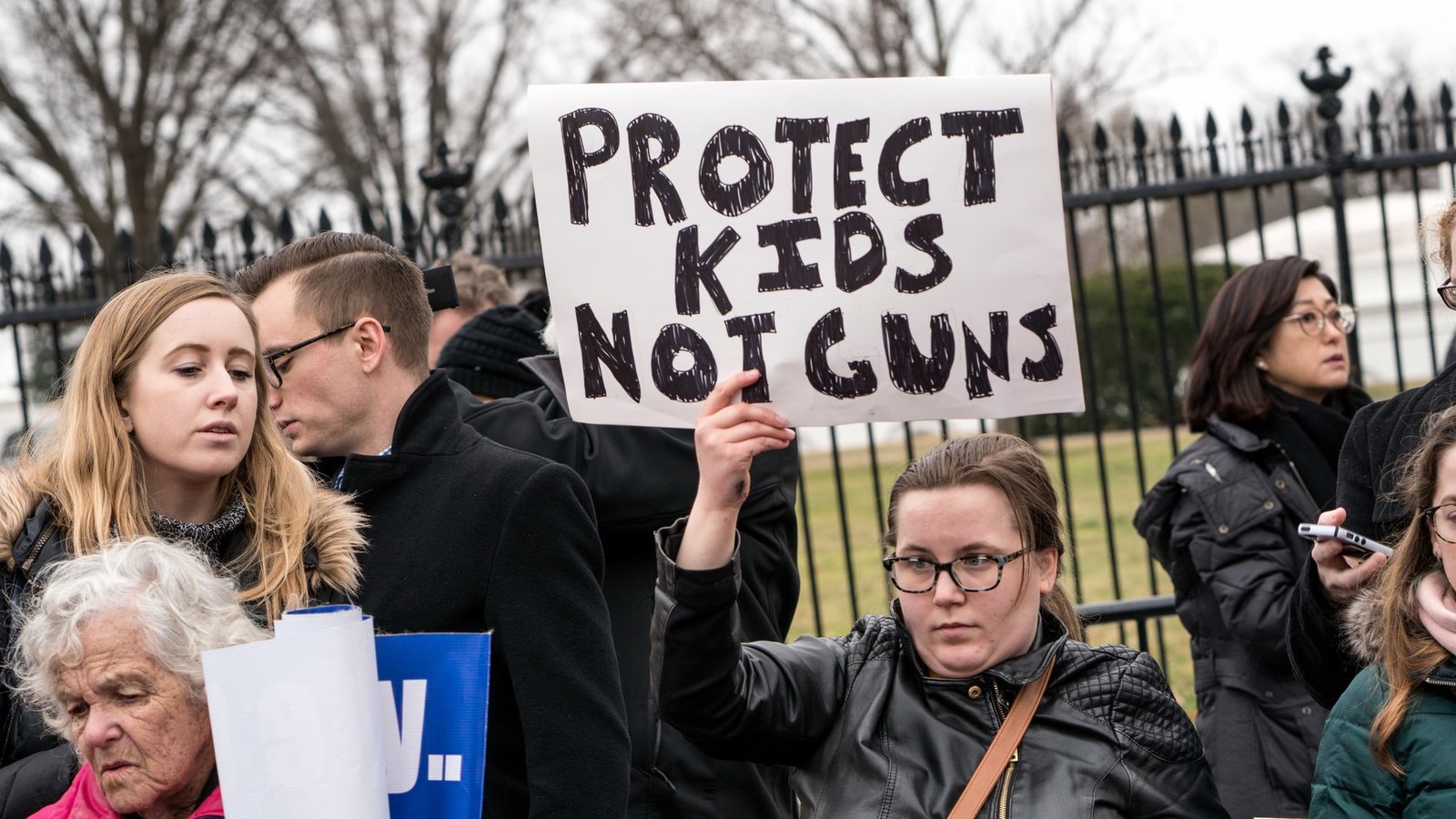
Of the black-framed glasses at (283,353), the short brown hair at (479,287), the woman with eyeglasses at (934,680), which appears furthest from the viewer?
the short brown hair at (479,287)

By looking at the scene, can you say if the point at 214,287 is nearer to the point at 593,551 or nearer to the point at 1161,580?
the point at 593,551

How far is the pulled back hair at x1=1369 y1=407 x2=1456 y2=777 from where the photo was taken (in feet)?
7.80

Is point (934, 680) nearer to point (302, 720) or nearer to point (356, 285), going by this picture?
point (302, 720)

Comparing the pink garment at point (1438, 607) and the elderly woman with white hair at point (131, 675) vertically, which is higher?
the elderly woman with white hair at point (131, 675)

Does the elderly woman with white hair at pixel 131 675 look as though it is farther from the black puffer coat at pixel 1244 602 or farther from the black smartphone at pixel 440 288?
the black puffer coat at pixel 1244 602

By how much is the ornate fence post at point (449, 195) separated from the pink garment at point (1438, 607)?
3.92 metres

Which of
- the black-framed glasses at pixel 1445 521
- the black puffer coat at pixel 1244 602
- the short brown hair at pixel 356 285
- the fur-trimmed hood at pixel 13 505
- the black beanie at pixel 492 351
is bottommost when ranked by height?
the black puffer coat at pixel 1244 602

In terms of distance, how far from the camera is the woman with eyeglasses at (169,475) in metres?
2.42

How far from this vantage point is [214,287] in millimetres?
2568

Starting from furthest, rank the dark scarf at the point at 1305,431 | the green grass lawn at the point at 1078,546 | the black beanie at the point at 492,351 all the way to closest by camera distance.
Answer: the green grass lawn at the point at 1078,546, the black beanie at the point at 492,351, the dark scarf at the point at 1305,431

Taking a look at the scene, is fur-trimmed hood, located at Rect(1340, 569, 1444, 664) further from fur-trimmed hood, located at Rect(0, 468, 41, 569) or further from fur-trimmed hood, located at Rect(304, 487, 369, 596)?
fur-trimmed hood, located at Rect(0, 468, 41, 569)

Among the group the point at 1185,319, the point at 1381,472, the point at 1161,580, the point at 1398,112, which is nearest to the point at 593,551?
the point at 1381,472

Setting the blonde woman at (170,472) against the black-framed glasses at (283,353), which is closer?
the blonde woman at (170,472)

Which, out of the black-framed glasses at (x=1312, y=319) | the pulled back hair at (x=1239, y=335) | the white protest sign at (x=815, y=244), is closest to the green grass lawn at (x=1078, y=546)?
the pulled back hair at (x=1239, y=335)
